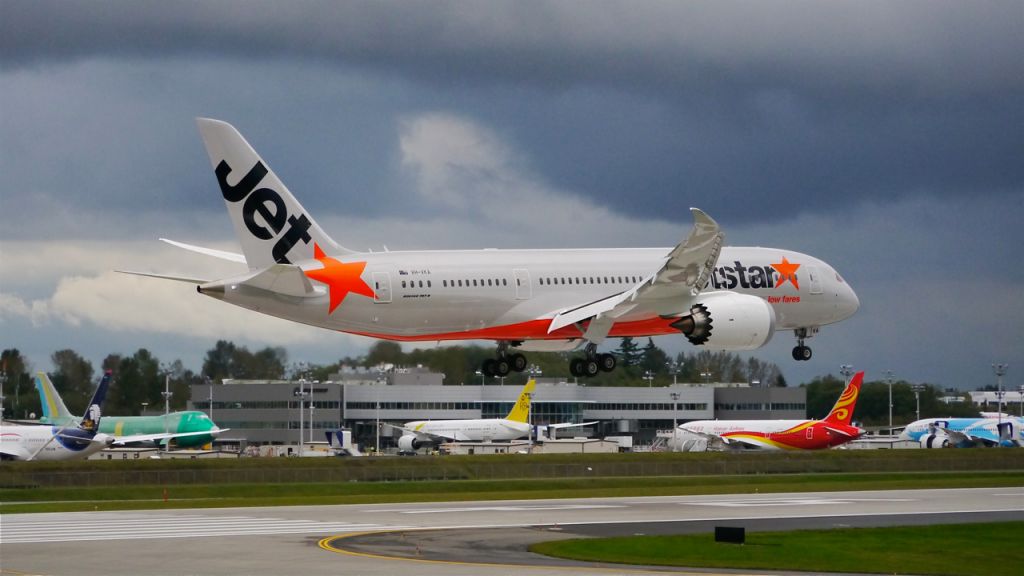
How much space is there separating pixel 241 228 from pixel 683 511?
69.8 ft

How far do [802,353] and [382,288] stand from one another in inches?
931

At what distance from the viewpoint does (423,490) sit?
7362 centimetres

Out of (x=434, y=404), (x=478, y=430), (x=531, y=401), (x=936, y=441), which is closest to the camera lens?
(x=936, y=441)

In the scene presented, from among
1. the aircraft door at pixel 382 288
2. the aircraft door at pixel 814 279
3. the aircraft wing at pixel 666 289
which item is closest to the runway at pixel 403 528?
the aircraft wing at pixel 666 289

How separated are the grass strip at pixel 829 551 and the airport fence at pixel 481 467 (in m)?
38.1

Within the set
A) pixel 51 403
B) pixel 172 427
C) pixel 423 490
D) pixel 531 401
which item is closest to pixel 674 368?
pixel 531 401

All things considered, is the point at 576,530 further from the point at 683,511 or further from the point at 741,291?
the point at 741,291

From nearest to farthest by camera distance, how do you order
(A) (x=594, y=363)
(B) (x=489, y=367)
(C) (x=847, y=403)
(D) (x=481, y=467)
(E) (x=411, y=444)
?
(A) (x=594, y=363), (B) (x=489, y=367), (D) (x=481, y=467), (C) (x=847, y=403), (E) (x=411, y=444)

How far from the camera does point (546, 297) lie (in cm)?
6166

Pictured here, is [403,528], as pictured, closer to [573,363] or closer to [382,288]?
[382,288]

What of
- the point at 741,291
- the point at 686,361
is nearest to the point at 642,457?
the point at 741,291

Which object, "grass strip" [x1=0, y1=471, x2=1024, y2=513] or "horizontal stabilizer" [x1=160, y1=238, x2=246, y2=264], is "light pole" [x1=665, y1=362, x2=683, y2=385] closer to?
"grass strip" [x1=0, y1=471, x2=1024, y2=513]

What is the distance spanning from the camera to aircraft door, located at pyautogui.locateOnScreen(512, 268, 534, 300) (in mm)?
60812

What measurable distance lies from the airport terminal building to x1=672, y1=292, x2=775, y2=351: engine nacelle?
93.0 metres
